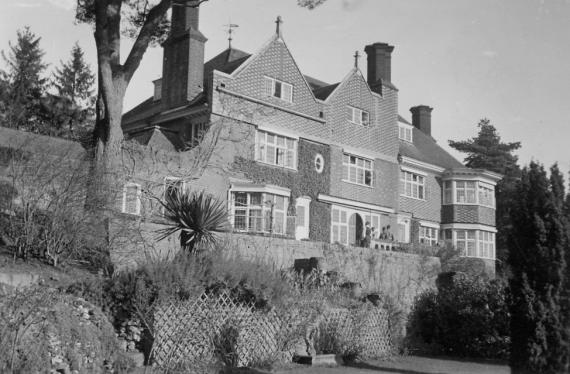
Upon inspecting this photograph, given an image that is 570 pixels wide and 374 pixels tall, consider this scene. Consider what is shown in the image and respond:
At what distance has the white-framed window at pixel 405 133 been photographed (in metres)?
40.6

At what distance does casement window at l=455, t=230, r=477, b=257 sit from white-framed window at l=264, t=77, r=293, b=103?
16.1 meters

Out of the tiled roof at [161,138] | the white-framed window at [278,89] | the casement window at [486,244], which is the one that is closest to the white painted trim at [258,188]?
the tiled roof at [161,138]

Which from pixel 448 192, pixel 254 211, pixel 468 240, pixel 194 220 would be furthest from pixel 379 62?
pixel 194 220

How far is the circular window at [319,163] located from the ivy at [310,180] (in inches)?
5.0

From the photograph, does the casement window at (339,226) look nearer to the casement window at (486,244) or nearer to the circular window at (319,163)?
the circular window at (319,163)

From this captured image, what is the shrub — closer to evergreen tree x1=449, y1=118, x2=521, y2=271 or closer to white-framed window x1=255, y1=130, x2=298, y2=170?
white-framed window x1=255, y1=130, x2=298, y2=170

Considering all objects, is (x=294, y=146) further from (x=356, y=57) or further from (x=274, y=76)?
(x=356, y=57)

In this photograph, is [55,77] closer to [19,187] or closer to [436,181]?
[436,181]

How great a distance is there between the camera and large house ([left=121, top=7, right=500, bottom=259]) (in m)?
27.6

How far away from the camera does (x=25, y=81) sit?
4541 centimetres

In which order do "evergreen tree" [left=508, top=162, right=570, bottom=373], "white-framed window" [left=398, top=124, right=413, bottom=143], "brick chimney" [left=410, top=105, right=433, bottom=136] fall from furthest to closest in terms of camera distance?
"brick chimney" [left=410, top=105, right=433, bottom=136], "white-framed window" [left=398, top=124, right=413, bottom=143], "evergreen tree" [left=508, top=162, right=570, bottom=373]

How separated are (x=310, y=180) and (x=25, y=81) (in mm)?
25482

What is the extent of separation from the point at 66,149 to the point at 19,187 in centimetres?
185

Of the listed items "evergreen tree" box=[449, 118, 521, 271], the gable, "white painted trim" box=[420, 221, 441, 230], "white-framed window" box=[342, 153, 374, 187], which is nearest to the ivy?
"white-framed window" box=[342, 153, 374, 187]
